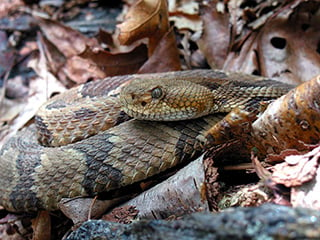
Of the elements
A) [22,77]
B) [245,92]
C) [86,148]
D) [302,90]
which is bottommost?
[22,77]

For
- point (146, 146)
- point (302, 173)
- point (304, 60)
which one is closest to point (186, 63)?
point (304, 60)

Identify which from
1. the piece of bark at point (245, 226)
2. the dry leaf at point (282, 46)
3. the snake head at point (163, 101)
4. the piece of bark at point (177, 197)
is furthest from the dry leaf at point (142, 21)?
the piece of bark at point (245, 226)

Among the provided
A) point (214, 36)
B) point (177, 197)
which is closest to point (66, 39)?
point (214, 36)

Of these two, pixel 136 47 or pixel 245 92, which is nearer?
pixel 245 92

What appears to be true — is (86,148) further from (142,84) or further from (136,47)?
(136,47)

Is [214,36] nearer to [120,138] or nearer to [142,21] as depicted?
[142,21]

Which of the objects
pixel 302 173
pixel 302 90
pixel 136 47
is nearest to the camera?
pixel 302 173

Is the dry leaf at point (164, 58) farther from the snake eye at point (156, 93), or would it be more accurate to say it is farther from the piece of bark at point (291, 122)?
the piece of bark at point (291, 122)

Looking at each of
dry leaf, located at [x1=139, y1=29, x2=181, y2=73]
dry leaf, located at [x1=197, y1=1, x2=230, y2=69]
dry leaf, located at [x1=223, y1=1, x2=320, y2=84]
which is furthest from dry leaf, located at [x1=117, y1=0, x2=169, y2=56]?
dry leaf, located at [x1=223, y1=1, x2=320, y2=84]
